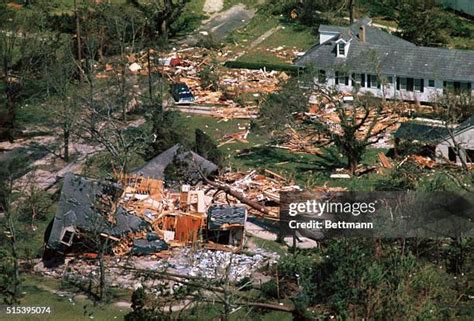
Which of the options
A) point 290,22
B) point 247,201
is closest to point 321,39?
point 290,22

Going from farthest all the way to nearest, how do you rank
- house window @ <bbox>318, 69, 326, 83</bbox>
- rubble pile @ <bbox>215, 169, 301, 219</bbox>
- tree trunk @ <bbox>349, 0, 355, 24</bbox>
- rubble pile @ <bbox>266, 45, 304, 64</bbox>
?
tree trunk @ <bbox>349, 0, 355, 24</bbox>
rubble pile @ <bbox>266, 45, 304, 64</bbox>
house window @ <bbox>318, 69, 326, 83</bbox>
rubble pile @ <bbox>215, 169, 301, 219</bbox>

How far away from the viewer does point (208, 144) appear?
5622 cm

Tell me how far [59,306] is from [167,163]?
12.5 metres

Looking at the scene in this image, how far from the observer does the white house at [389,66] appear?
214 feet

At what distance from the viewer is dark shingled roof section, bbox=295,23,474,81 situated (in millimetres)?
65438

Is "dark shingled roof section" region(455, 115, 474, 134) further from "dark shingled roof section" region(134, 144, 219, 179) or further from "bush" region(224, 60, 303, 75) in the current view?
"bush" region(224, 60, 303, 75)

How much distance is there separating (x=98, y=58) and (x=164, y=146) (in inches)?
764

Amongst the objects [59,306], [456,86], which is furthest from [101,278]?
[456,86]

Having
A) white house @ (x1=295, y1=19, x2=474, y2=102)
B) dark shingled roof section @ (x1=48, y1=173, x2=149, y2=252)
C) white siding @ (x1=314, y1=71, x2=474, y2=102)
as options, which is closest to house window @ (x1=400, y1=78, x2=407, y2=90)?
white house @ (x1=295, y1=19, x2=474, y2=102)

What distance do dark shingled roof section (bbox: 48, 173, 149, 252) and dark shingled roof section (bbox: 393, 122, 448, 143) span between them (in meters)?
15.4

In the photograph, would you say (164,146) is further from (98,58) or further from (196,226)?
(98,58)

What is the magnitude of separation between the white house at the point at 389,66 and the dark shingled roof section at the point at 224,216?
17109mm

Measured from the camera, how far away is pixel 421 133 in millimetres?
56875

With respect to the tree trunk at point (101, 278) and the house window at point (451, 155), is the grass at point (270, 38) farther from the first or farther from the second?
the tree trunk at point (101, 278)
